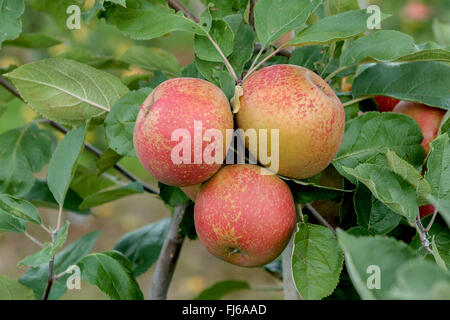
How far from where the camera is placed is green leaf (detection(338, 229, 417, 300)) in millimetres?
422

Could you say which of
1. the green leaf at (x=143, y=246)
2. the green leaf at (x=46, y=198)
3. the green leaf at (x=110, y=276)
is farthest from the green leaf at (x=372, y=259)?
the green leaf at (x=46, y=198)

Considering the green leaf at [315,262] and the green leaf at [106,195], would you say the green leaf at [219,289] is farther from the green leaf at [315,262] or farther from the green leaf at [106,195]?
the green leaf at [315,262]

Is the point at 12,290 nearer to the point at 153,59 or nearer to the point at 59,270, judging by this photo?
the point at 59,270

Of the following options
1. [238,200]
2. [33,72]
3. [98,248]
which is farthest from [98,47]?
[238,200]

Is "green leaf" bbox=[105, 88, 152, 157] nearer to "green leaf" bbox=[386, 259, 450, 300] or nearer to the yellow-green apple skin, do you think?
the yellow-green apple skin

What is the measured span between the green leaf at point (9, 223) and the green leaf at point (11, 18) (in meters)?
0.26


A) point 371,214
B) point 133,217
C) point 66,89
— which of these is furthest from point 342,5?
point 133,217

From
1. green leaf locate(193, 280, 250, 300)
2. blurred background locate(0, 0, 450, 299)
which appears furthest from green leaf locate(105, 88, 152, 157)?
blurred background locate(0, 0, 450, 299)

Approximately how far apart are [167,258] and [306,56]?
0.46 m

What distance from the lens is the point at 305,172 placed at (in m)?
0.63

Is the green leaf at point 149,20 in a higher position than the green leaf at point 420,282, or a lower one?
higher

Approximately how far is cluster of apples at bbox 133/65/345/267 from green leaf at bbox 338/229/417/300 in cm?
Answer: 18

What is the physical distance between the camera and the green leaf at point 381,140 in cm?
69
